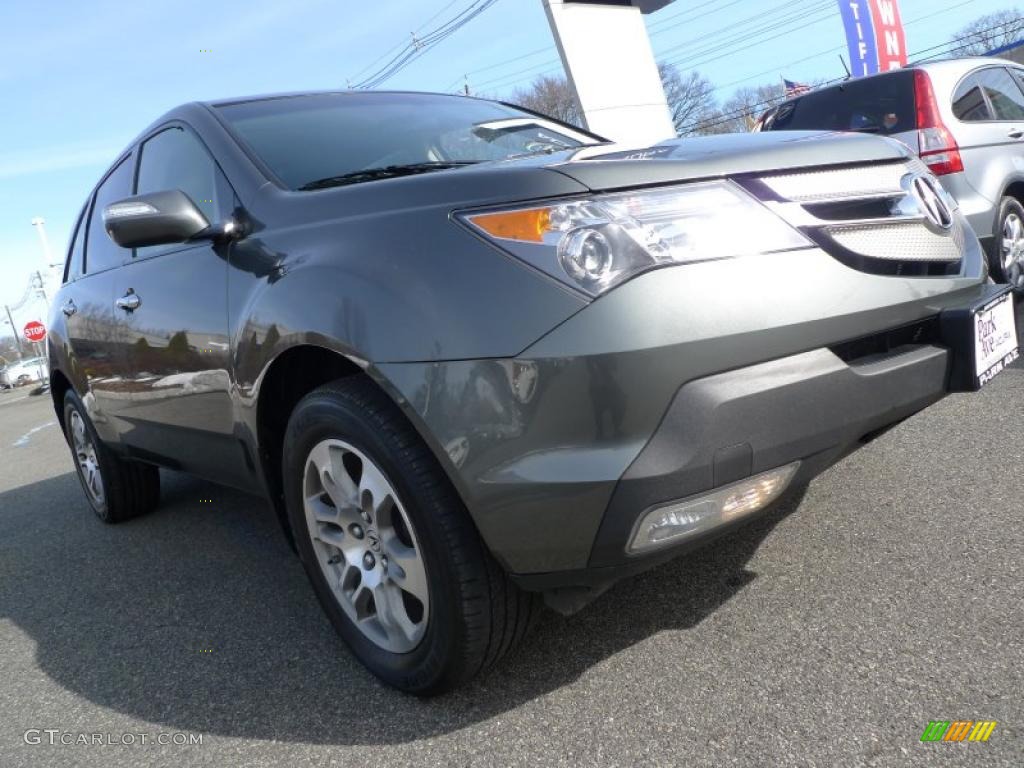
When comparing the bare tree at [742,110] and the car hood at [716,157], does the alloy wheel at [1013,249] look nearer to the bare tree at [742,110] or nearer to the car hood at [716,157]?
the car hood at [716,157]

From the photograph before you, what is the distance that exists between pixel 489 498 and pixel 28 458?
7439 mm

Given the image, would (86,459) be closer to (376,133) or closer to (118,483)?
(118,483)

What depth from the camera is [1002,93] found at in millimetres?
5848

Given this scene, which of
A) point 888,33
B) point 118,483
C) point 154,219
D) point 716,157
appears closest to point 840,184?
point 716,157

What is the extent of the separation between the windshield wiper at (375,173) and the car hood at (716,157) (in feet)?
1.60

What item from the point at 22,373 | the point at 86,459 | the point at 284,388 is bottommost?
the point at 22,373

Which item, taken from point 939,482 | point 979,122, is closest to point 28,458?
point 939,482

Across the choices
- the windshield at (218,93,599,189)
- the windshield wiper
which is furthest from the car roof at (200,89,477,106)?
the windshield wiper

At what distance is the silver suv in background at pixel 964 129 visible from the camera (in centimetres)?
509

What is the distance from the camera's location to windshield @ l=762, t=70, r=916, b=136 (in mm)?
5297

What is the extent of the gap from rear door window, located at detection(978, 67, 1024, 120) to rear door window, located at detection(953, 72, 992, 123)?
10cm

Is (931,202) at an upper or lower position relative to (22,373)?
upper

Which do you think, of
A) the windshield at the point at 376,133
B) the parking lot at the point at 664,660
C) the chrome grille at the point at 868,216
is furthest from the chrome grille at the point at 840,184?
the parking lot at the point at 664,660

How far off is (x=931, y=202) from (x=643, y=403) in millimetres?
1113
